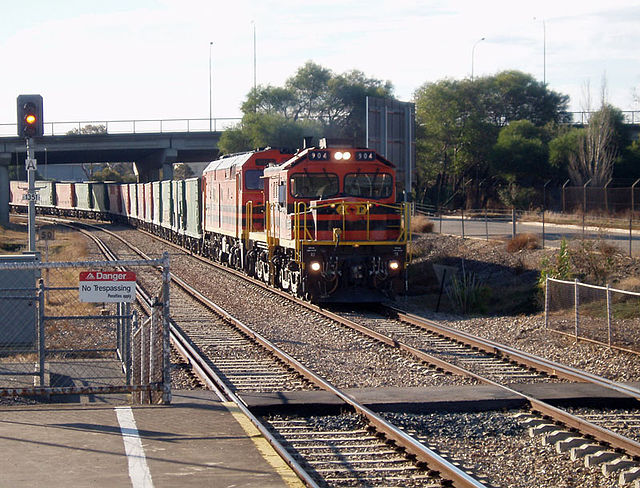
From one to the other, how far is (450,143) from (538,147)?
8.07 metres

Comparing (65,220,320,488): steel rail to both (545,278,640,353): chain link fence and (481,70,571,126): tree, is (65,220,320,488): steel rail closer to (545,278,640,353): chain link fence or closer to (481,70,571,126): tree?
(545,278,640,353): chain link fence

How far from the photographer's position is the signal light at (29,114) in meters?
16.2

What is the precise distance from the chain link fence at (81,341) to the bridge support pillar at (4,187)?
45.2m

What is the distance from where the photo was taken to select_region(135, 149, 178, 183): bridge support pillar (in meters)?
65.0

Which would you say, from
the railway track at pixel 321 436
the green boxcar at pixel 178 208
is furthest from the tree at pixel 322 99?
the railway track at pixel 321 436

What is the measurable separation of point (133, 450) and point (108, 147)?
58.2 m

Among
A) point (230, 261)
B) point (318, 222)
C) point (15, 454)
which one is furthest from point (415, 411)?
point (230, 261)

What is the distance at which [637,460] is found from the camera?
24.2 feet

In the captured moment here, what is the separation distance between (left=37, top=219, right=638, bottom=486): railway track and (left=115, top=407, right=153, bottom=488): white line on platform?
149 cm

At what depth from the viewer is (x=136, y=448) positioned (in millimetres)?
7238

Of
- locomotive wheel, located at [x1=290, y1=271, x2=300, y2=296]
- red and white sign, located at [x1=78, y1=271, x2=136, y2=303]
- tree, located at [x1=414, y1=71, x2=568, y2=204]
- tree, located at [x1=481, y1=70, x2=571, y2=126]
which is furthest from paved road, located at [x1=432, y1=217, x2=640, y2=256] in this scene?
tree, located at [x1=481, y1=70, x2=571, y2=126]

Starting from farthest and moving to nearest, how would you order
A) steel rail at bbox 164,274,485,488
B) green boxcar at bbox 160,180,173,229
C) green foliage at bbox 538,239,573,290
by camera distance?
1. green boxcar at bbox 160,180,173,229
2. green foliage at bbox 538,239,573,290
3. steel rail at bbox 164,274,485,488

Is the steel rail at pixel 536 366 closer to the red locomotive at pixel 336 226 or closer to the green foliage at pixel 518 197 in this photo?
the red locomotive at pixel 336 226

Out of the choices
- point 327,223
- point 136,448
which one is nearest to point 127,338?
point 136,448
